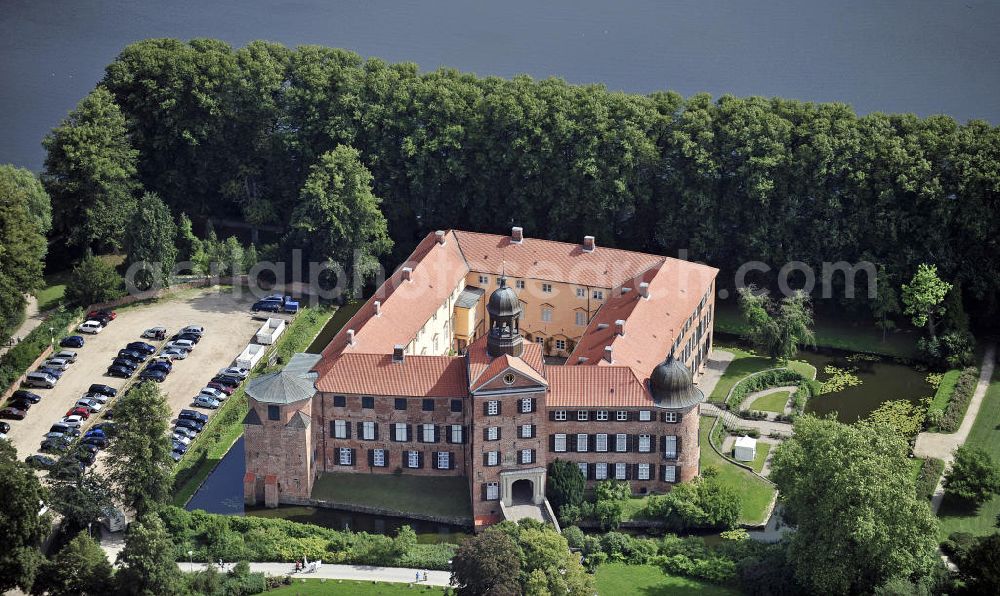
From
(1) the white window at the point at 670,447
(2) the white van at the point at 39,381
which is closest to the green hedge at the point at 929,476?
(1) the white window at the point at 670,447

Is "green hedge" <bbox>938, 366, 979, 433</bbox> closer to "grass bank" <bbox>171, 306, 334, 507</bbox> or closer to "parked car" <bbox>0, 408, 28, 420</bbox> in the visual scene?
"grass bank" <bbox>171, 306, 334, 507</bbox>

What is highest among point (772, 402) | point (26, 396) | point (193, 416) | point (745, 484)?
point (772, 402)

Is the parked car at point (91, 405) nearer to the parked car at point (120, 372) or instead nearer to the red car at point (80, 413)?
the red car at point (80, 413)

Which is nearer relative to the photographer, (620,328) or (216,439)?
(620,328)

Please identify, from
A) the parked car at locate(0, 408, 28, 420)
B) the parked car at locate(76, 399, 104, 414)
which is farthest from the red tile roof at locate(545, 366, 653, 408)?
the parked car at locate(0, 408, 28, 420)

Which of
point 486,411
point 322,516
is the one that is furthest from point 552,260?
point 322,516

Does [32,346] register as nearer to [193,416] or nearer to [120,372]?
[120,372]
